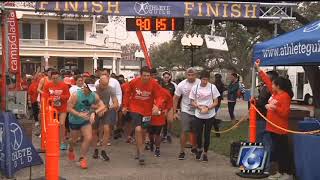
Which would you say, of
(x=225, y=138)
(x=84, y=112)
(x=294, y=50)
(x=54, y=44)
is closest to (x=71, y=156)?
(x=84, y=112)

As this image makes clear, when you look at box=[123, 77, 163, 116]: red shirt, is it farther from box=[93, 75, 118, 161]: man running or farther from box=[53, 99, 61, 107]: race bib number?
box=[53, 99, 61, 107]: race bib number

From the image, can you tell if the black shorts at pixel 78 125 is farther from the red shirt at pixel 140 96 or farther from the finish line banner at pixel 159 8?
the finish line banner at pixel 159 8

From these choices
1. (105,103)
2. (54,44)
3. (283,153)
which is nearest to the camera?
(283,153)

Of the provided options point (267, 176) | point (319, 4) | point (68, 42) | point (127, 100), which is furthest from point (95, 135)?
point (68, 42)

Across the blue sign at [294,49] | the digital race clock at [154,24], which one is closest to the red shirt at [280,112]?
the blue sign at [294,49]

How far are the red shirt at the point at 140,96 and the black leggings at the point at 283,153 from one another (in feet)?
8.26

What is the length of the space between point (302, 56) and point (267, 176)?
2.01 meters

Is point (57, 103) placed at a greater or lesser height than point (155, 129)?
greater

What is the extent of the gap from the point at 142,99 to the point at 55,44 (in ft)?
137

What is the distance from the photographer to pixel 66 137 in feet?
41.2

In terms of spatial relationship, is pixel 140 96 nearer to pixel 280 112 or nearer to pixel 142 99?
pixel 142 99

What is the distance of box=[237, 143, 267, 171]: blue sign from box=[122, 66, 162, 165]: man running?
75.7 inches

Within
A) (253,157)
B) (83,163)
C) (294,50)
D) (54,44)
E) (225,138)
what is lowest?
(225,138)

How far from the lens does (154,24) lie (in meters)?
13.7
